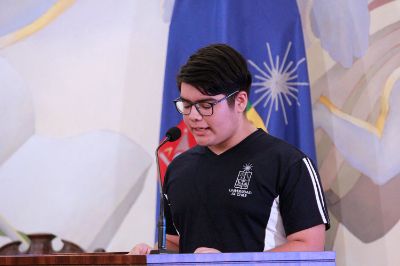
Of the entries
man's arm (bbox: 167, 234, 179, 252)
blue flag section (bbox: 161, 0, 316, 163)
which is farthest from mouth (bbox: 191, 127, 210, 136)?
blue flag section (bbox: 161, 0, 316, 163)

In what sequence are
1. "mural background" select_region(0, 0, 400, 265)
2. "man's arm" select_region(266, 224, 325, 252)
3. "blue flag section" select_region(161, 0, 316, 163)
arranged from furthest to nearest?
"mural background" select_region(0, 0, 400, 265)
"blue flag section" select_region(161, 0, 316, 163)
"man's arm" select_region(266, 224, 325, 252)

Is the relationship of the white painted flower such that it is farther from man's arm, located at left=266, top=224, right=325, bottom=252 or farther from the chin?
man's arm, located at left=266, top=224, right=325, bottom=252

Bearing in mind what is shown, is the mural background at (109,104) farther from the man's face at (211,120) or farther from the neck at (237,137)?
the man's face at (211,120)

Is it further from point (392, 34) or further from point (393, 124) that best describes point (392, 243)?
point (392, 34)

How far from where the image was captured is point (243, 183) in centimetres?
241

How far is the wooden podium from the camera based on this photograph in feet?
5.76

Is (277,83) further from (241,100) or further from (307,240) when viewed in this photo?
(307,240)

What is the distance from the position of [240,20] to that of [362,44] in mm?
677

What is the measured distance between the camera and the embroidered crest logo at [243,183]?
2.40 metres

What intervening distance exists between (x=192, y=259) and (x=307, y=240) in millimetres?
617

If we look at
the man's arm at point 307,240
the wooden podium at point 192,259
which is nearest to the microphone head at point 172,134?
the man's arm at point 307,240

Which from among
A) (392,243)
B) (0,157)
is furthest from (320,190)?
(0,157)

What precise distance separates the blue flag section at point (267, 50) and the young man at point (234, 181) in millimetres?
1104

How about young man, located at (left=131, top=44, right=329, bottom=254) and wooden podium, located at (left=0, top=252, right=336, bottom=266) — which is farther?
young man, located at (left=131, top=44, right=329, bottom=254)
